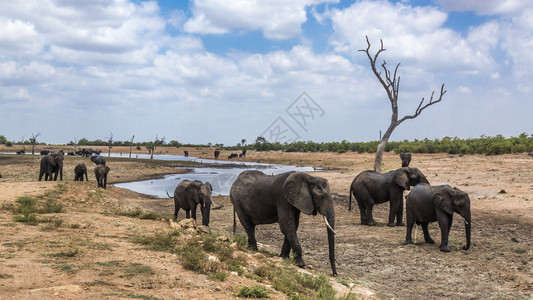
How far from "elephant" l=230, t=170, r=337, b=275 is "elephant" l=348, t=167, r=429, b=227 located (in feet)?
24.1

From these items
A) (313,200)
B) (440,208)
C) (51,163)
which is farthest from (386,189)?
(51,163)

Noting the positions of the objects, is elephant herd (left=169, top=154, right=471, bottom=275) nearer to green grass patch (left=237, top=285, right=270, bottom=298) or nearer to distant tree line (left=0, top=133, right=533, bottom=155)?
green grass patch (left=237, top=285, right=270, bottom=298)

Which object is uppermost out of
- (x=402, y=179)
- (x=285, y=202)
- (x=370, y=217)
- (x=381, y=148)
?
(x=381, y=148)

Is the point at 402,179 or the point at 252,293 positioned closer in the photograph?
the point at 252,293

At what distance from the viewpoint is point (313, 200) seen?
962 centimetres

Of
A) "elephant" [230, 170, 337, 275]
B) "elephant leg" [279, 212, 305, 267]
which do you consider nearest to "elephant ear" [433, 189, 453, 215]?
"elephant" [230, 170, 337, 275]

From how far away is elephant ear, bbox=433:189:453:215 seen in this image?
12.1m

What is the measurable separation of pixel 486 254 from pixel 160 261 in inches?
344

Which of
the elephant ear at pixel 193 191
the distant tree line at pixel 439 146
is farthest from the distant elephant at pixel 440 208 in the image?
the distant tree line at pixel 439 146

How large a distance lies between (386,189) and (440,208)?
16.0 feet

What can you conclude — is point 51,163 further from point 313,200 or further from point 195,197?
point 313,200

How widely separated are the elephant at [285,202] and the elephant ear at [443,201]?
4308 mm

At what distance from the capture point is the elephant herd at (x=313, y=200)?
955 centimetres

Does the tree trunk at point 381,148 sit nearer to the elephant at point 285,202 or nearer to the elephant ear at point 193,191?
the elephant ear at point 193,191
